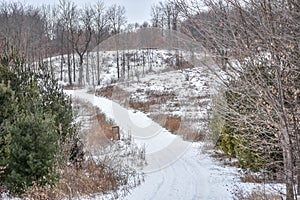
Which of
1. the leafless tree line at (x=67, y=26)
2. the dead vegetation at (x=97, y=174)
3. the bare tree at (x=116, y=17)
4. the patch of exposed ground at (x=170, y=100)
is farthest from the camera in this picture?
the bare tree at (x=116, y=17)

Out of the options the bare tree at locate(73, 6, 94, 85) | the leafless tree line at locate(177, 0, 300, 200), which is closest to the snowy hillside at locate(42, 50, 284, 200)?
the leafless tree line at locate(177, 0, 300, 200)

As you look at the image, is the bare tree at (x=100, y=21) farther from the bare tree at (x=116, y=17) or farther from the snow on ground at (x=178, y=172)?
the snow on ground at (x=178, y=172)

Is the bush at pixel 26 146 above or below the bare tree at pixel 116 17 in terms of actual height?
below

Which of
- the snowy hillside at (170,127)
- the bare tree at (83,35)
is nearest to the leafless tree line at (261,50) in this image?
the snowy hillside at (170,127)

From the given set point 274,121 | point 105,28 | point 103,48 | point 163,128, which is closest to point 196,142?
point 163,128

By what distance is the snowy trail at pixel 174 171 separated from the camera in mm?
7523

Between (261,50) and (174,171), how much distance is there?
21.5 feet

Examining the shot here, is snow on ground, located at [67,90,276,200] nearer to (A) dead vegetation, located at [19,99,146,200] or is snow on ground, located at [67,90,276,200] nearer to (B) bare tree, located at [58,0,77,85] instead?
(A) dead vegetation, located at [19,99,146,200]

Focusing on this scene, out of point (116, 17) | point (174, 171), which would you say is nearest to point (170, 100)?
point (174, 171)

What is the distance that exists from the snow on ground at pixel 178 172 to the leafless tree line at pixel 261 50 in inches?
140

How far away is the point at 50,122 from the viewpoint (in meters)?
7.85

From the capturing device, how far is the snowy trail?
7.52m

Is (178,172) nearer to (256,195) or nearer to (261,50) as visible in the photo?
(256,195)

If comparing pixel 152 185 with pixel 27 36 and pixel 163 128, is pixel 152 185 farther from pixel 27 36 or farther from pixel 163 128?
pixel 27 36
